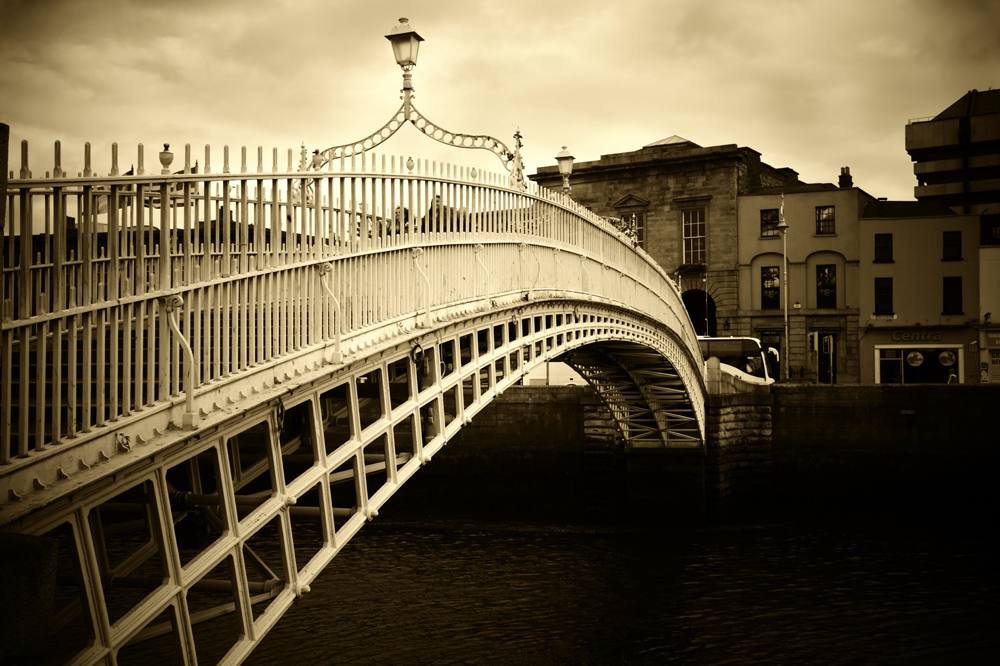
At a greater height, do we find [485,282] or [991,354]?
[485,282]

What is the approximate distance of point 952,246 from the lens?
36906mm

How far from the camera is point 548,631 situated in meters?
14.7

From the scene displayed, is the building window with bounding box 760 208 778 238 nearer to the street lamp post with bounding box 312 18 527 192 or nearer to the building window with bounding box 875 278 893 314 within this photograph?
the building window with bounding box 875 278 893 314

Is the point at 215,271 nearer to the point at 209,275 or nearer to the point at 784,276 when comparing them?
the point at 209,275

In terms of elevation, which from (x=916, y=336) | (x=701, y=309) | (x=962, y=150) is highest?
(x=962, y=150)

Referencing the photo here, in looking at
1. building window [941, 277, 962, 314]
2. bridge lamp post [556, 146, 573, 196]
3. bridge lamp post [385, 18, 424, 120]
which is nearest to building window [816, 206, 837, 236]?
building window [941, 277, 962, 314]

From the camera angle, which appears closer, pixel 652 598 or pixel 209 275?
pixel 209 275

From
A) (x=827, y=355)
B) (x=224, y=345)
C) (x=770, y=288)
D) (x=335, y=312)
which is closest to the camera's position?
(x=224, y=345)

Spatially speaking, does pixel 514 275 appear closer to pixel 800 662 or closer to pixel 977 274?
pixel 800 662

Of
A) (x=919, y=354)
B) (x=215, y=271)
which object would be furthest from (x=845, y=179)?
(x=215, y=271)

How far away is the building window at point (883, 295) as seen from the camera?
37.4 meters

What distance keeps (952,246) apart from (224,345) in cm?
3628

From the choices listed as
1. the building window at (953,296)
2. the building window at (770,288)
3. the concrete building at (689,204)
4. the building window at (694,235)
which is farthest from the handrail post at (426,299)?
the building window at (694,235)

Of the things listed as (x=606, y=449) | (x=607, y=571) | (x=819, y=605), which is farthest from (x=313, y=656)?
(x=606, y=449)
